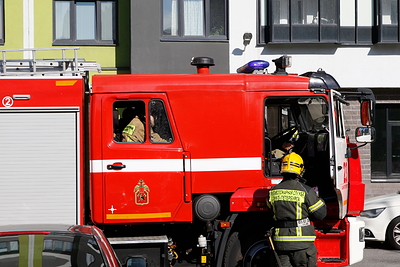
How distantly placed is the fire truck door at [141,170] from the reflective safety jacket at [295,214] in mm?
1271

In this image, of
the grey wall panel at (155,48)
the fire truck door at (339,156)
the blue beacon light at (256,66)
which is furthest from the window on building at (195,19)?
the fire truck door at (339,156)

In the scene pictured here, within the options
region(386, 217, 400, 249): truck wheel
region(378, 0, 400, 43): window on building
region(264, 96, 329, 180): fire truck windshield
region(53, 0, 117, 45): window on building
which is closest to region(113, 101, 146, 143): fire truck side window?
region(264, 96, 329, 180): fire truck windshield

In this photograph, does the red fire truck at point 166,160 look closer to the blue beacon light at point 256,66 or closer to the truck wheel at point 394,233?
the blue beacon light at point 256,66

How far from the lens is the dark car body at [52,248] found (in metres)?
4.28

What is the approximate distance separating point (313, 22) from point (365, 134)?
949 centimetres

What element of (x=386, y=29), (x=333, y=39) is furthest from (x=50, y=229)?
(x=386, y=29)

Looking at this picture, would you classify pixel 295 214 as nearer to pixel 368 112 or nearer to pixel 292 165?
pixel 292 165

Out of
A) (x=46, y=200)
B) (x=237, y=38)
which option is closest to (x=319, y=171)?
(x=46, y=200)

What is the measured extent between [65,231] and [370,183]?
1290 centimetres

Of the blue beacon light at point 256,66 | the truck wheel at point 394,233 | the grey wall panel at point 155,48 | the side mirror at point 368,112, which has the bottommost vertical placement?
the truck wheel at point 394,233

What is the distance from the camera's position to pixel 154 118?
700 centimetres

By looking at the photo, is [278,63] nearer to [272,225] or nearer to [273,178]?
[273,178]

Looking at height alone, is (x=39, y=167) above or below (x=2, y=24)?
below

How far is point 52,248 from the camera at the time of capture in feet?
14.5
